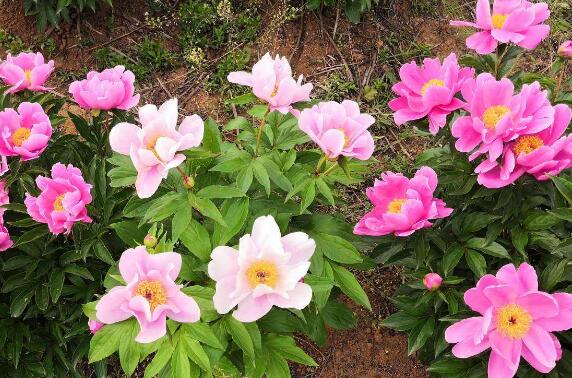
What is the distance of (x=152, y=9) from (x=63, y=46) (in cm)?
55

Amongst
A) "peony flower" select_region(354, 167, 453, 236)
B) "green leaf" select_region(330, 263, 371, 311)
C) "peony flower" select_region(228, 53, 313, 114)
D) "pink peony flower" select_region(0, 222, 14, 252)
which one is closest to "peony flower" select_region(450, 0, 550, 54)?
"peony flower" select_region(354, 167, 453, 236)

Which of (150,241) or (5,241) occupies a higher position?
(150,241)

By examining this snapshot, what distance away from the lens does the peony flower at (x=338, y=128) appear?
1.57 m

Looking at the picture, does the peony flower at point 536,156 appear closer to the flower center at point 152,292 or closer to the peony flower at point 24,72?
the flower center at point 152,292

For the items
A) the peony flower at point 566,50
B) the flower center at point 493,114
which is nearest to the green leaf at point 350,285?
the flower center at point 493,114

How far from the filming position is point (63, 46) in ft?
11.6

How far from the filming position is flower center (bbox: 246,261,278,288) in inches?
55.0

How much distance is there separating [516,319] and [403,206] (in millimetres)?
414

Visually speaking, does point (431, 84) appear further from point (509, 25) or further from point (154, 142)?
point (154, 142)

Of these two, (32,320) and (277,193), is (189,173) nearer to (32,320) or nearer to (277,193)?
(277,193)

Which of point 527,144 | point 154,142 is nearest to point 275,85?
point 154,142

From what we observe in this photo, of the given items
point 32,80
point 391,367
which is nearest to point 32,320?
point 32,80

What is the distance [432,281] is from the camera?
187 cm

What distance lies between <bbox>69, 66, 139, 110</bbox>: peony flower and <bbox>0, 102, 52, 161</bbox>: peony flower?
0.43 ft
